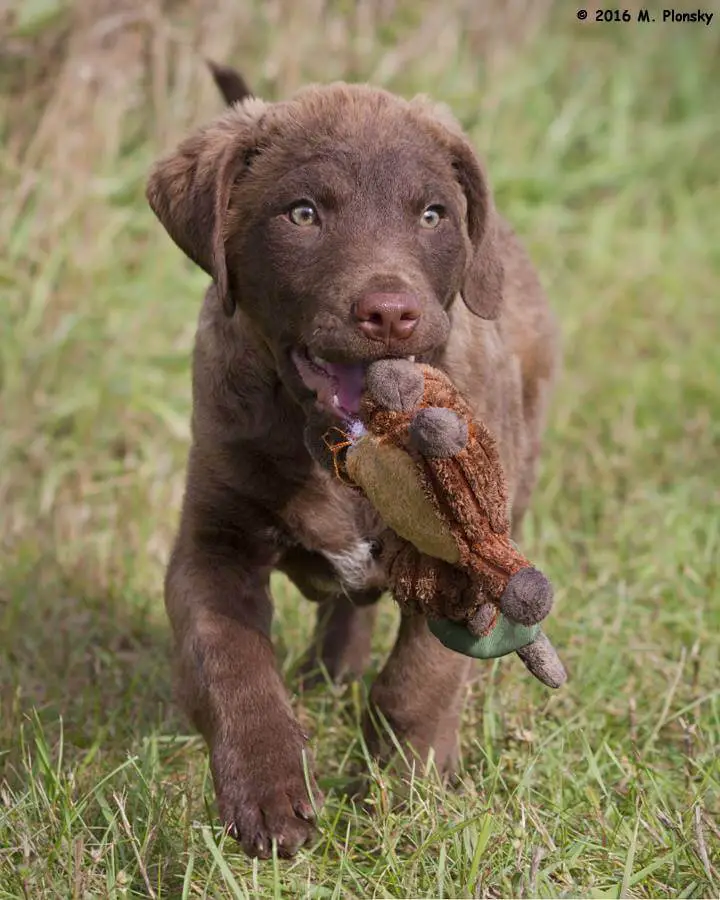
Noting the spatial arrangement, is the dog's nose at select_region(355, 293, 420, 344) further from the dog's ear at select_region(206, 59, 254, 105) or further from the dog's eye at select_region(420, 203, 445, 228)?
the dog's ear at select_region(206, 59, 254, 105)

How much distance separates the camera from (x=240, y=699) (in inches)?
132

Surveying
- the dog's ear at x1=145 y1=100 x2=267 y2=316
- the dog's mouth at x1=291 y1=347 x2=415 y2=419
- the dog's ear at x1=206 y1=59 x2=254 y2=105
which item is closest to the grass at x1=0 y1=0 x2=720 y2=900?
the dog's mouth at x1=291 y1=347 x2=415 y2=419

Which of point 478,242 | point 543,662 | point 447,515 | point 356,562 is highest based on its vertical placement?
point 478,242

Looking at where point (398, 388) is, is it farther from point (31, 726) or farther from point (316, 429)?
point (31, 726)

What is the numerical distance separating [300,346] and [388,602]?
1.65 m

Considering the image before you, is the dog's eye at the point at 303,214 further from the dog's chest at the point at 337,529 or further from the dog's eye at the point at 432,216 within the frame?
the dog's chest at the point at 337,529

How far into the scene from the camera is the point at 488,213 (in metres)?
3.92

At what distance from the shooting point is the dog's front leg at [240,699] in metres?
→ 3.09

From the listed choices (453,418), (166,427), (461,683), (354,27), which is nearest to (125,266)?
(166,427)

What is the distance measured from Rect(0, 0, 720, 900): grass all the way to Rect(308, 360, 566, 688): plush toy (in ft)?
1.36

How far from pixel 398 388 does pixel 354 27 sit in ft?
15.5

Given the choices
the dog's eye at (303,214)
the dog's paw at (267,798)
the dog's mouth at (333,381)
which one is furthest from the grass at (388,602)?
the dog's eye at (303,214)

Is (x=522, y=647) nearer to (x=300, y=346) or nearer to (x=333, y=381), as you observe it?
(x=333, y=381)

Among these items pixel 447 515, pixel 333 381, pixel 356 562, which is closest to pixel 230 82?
pixel 333 381
